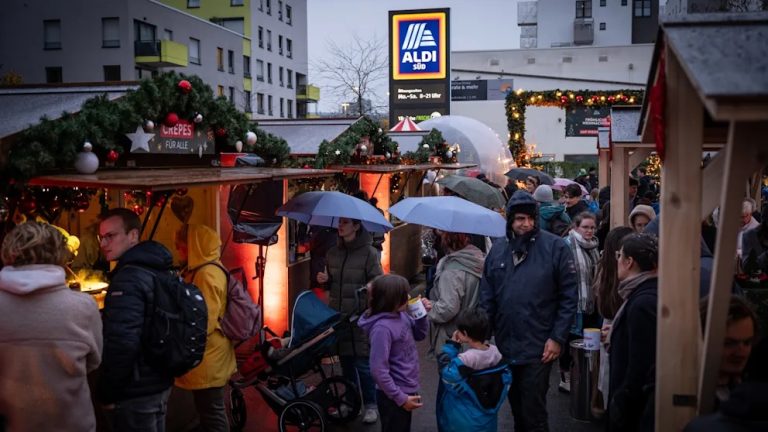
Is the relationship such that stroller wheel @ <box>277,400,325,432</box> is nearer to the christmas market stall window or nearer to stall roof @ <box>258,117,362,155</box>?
stall roof @ <box>258,117,362,155</box>

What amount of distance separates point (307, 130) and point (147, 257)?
23.4 feet

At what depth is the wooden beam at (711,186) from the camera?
3418mm

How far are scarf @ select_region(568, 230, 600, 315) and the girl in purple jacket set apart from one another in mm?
2718

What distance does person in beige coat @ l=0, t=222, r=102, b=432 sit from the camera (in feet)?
13.1

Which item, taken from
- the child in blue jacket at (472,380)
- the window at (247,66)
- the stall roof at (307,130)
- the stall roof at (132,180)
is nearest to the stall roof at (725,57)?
the child in blue jacket at (472,380)

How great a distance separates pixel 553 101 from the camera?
25938 millimetres

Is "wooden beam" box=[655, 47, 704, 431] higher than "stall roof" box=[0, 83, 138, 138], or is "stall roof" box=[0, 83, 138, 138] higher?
"stall roof" box=[0, 83, 138, 138]

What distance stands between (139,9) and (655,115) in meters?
50.6

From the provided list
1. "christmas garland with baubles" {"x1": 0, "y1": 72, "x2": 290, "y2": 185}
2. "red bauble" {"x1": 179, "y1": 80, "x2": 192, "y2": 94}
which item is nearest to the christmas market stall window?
"christmas garland with baubles" {"x1": 0, "y1": 72, "x2": 290, "y2": 185}

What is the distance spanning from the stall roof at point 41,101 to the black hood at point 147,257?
133cm

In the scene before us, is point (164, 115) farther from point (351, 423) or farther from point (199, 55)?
point (199, 55)

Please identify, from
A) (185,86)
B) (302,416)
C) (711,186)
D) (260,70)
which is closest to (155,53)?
(260,70)

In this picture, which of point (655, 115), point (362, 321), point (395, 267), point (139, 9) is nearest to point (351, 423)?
point (362, 321)

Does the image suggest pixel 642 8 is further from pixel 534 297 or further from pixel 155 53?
pixel 534 297
